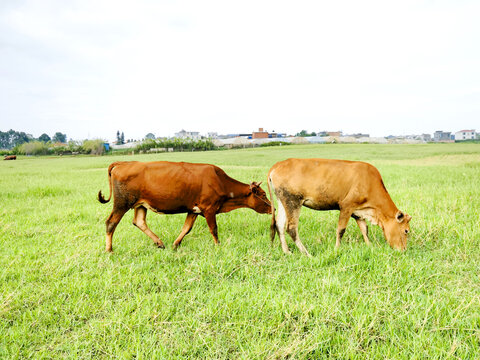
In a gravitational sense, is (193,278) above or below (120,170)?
below

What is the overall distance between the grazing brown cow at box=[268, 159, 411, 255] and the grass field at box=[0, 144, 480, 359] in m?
0.46

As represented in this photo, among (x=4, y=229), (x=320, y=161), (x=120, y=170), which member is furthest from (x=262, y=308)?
(x=4, y=229)

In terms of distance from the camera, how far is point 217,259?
191 inches

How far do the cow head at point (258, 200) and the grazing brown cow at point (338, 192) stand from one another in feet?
2.68

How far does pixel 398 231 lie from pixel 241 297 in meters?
2.89

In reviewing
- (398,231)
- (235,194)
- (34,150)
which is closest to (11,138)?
(34,150)

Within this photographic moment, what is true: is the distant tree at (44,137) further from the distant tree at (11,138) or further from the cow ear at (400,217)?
the cow ear at (400,217)

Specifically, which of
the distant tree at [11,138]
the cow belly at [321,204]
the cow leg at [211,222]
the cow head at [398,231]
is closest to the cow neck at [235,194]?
the cow leg at [211,222]

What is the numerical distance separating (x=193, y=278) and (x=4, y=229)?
5.00 m

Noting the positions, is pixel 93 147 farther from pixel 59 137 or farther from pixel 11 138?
pixel 59 137

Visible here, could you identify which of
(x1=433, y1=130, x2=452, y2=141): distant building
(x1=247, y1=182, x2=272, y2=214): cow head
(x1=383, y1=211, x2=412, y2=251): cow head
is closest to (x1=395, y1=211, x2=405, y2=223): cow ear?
(x1=383, y1=211, x2=412, y2=251): cow head

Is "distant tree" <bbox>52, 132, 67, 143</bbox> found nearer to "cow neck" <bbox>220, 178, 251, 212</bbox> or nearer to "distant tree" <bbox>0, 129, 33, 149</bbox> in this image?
"distant tree" <bbox>0, 129, 33, 149</bbox>

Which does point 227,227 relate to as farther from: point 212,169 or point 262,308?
point 262,308

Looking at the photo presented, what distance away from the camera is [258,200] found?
6113mm
